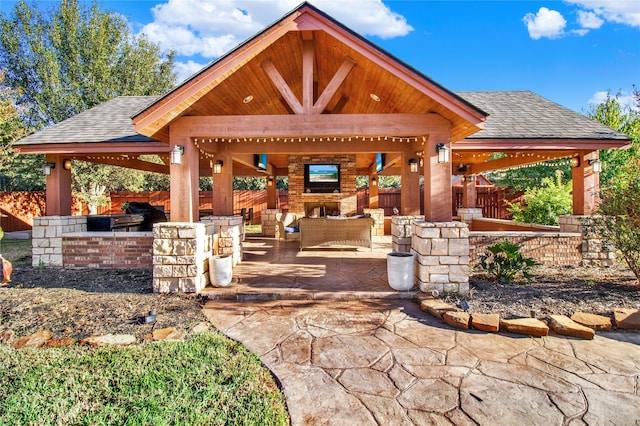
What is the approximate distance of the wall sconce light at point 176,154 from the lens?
15.7 ft

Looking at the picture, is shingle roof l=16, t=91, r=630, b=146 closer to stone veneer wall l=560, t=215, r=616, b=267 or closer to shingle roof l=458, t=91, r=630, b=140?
shingle roof l=458, t=91, r=630, b=140

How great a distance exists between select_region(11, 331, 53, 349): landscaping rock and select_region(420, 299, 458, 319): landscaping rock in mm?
4260

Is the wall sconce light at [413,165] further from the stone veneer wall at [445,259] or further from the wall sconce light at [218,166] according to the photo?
the wall sconce light at [218,166]

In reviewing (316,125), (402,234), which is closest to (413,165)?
(402,234)

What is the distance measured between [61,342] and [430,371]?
357 cm

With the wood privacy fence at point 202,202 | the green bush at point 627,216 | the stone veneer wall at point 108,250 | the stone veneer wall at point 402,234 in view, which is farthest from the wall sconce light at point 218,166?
the green bush at point 627,216

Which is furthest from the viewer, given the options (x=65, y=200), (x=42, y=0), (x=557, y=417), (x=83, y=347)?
(x=42, y=0)

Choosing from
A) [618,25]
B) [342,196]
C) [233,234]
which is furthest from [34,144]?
[618,25]

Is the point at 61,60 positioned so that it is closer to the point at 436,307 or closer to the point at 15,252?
the point at 15,252

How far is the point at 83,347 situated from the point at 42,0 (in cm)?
1903

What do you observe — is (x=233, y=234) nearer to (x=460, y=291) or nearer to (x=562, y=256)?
(x=460, y=291)

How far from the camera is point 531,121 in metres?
7.64

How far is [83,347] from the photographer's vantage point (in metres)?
3.04

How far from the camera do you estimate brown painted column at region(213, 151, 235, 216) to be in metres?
6.86
